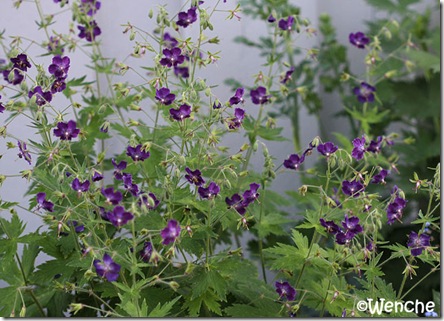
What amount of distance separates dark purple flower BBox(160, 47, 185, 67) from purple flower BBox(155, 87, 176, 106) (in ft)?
0.22

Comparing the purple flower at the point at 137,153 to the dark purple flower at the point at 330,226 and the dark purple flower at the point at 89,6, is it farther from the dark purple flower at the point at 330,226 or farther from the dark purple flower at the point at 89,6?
the dark purple flower at the point at 89,6

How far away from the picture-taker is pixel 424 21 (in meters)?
3.01

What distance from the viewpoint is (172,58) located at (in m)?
1.58

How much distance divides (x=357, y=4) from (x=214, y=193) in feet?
6.05

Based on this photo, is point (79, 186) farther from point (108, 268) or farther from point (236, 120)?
point (236, 120)

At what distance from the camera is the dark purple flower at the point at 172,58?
1.58 meters

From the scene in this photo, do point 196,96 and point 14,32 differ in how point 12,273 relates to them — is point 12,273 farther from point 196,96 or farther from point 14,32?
point 14,32

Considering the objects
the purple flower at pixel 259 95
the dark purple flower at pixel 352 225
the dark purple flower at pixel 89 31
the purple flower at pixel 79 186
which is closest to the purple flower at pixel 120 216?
→ the purple flower at pixel 79 186

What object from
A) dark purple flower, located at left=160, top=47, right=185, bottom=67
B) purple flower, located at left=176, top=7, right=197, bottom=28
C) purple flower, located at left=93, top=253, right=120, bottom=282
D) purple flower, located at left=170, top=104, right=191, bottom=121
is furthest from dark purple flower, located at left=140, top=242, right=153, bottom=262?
purple flower, located at left=176, top=7, right=197, bottom=28

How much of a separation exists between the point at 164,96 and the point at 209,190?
0.72 ft

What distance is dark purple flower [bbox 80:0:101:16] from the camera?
1.90 m

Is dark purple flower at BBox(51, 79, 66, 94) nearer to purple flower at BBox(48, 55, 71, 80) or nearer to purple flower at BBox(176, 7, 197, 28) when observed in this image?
purple flower at BBox(48, 55, 71, 80)

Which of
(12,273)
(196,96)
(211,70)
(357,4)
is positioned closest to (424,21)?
(357,4)

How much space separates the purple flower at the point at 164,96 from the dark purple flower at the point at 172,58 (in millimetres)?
67
